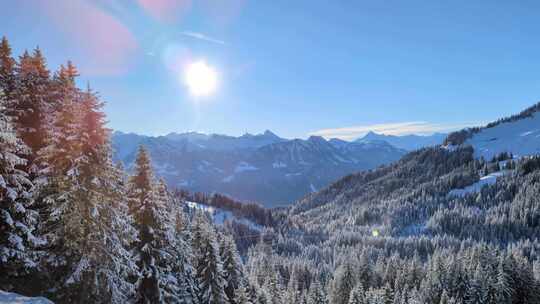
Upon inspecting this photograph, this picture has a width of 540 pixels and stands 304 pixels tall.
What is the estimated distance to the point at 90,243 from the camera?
1866cm

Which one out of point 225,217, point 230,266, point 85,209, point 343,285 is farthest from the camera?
point 225,217

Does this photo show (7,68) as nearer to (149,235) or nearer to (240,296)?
(149,235)

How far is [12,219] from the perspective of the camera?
1784cm

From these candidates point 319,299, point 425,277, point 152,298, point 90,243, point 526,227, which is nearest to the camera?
point 90,243

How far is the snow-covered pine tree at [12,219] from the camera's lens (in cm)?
1712

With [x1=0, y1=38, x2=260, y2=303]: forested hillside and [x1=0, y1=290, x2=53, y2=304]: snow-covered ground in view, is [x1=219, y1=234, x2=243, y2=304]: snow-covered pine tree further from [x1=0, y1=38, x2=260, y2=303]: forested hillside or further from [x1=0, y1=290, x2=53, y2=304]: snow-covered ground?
[x1=0, y1=290, x2=53, y2=304]: snow-covered ground

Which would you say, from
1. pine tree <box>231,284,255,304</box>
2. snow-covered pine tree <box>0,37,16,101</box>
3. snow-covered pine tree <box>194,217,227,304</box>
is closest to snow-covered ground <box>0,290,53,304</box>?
snow-covered pine tree <box>0,37,16,101</box>

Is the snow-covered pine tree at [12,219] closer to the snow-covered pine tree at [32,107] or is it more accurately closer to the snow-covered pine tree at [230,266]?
the snow-covered pine tree at [32,107]

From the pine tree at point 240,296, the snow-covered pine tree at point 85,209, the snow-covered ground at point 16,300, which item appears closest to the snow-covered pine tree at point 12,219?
the snow-covered pine tree at point 85,209

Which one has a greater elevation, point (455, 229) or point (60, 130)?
point (60, 130)

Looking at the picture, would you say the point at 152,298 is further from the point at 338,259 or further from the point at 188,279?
the point at 338,259

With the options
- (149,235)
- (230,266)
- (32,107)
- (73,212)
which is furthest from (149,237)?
(230,266)

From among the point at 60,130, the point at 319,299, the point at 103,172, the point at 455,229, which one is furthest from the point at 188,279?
the point at 455,229

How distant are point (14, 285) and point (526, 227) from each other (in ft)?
698
